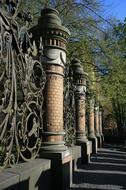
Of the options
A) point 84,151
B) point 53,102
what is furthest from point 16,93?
point 84,151

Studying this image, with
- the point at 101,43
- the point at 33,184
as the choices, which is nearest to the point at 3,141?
the point at 33,184

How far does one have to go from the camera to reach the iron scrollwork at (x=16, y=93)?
507 centimetres

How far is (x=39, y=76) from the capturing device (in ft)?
22.5

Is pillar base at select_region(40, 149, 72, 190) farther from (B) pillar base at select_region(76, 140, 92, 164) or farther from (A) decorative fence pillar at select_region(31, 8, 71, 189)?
(B) pillar base at select_region(76, 140, 92, 164)

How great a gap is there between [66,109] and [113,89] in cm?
670

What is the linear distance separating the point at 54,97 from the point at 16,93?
1750 mm

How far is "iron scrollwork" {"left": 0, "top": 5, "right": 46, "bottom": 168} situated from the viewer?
5.07 m

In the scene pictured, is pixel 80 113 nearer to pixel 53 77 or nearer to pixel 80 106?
pixel 80 106

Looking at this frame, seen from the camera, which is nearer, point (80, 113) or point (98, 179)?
point (98, 179)

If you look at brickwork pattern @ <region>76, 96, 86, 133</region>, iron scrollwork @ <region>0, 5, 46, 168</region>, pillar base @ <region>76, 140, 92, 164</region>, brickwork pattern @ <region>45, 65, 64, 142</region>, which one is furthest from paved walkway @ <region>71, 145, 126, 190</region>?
iron scrollwork @ <region>0, 5, 46, 168</region>

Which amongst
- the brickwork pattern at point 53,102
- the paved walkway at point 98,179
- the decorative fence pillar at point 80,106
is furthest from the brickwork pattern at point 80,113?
the brickwork pattern at point 53,102

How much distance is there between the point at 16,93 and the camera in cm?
538

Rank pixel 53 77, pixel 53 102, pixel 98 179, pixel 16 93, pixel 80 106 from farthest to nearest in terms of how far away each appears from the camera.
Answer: pixel 80 106 → pixel 98 179 → pixel 53 77 → pixel 53 102 → pixel 16 93

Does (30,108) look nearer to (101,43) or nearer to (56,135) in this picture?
(56,135)
